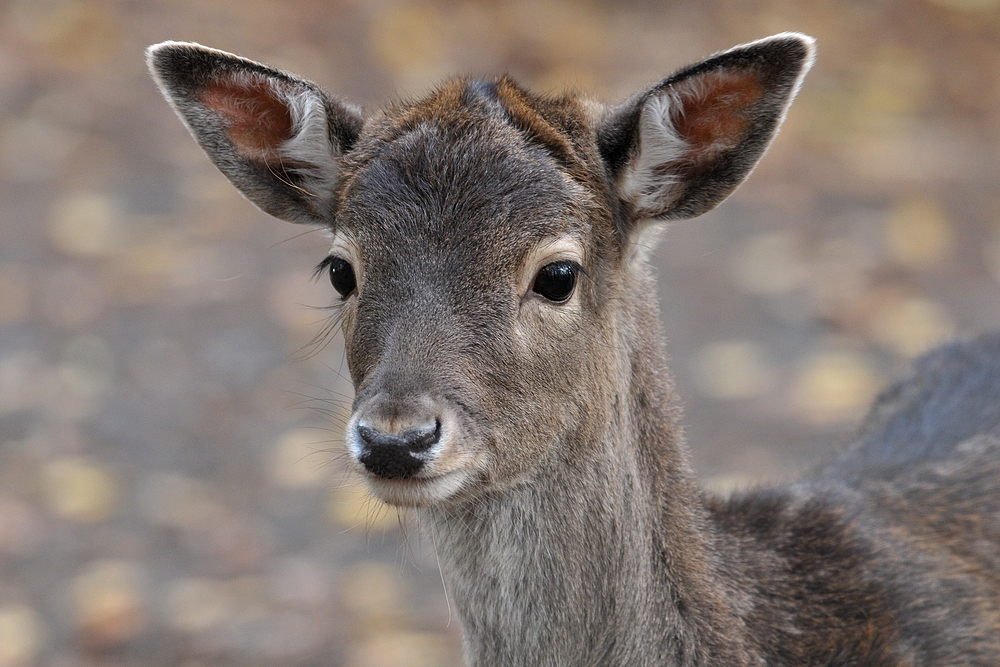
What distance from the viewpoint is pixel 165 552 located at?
6.98m

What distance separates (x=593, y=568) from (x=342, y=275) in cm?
121

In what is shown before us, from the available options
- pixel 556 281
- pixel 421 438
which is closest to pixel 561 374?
pixel 556 281

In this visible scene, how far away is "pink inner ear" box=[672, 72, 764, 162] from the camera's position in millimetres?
3844

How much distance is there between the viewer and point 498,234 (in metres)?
3.68

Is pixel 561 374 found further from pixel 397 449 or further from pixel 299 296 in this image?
pixel 299 296

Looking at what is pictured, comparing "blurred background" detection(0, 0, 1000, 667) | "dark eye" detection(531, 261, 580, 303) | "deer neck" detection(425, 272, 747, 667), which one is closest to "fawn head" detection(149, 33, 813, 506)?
"dark eye" detection(531, 261, 580, 303)

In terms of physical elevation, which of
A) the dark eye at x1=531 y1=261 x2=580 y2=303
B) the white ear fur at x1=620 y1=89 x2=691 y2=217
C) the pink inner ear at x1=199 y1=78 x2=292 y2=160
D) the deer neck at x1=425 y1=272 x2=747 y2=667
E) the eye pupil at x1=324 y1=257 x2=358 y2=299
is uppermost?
the pink inner ear at x1=199 y1=78 x2=292 y2=160

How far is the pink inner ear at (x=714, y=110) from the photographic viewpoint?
384cm

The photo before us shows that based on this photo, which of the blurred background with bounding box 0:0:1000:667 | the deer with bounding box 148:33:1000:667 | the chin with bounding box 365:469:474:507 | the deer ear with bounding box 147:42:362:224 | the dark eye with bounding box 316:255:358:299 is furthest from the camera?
the blurred background with bounding box 0:0:1000:667

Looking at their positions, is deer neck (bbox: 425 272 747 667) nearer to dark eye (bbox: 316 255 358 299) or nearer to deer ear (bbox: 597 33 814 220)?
deer ear (bbox: 597 33 814 220)

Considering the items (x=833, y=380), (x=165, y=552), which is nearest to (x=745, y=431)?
(x=833, y=380)

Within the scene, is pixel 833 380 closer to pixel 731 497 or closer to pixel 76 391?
pixel 731 497

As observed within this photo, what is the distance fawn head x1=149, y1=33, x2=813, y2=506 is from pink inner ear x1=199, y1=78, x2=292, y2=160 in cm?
2

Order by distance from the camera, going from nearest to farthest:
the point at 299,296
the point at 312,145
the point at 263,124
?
the point at 312,145, the point at 263,124, the point at 299,296
